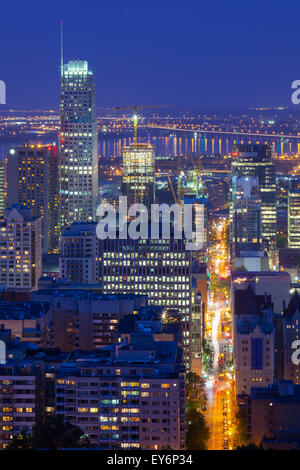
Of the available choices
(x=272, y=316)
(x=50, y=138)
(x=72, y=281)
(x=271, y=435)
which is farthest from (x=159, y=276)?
(x=50, y=138)

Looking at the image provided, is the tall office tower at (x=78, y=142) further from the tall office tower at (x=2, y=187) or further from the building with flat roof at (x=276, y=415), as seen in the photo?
the building with flat roof at (x=276, y=415)

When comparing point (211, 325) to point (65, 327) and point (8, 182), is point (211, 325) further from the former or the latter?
point (8, 182)

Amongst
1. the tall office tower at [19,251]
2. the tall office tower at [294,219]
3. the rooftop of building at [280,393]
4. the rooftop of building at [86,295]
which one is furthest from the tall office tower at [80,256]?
the rooftop of building at [280,393]

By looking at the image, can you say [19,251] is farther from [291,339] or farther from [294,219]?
[294,219]

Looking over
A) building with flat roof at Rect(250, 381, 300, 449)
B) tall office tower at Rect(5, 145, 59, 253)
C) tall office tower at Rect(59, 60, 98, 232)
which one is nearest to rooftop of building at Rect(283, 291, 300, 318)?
building with flat roof at Rect(250, 381, 300, 449)

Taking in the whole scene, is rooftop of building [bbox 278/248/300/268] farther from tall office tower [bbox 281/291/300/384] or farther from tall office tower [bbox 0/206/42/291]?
tall office tower [bbox 281/291/300/384]

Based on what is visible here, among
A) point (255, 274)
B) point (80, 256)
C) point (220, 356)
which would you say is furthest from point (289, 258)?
point (220, 356)
